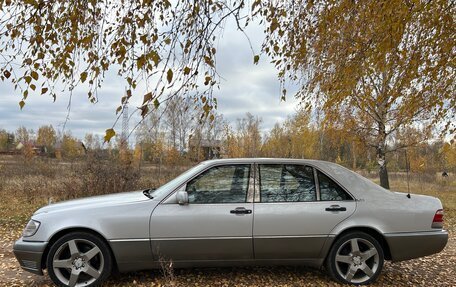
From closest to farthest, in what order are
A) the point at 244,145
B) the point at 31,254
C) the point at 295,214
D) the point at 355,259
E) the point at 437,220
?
the point at 31,254, the point at 295,214, the point at 355,259, the point at 437,220, the point at 244,145

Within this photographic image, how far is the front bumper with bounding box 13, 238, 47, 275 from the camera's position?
4273 mm

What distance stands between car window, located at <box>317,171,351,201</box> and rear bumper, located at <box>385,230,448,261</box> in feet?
2.46

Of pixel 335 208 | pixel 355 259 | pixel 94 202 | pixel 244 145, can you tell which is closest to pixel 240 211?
pixel 335 208

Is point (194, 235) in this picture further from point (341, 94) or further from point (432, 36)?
point (432, 36)

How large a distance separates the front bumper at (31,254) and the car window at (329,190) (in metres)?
3.49

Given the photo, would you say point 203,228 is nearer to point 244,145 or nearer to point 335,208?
point 335,208

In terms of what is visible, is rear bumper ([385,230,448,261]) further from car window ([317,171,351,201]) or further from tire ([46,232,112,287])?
tire ([46,232,112,287])

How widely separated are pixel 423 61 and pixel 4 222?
31.2ft

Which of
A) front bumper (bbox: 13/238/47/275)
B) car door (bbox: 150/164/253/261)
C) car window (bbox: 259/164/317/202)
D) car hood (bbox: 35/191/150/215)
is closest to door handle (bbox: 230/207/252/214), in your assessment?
car door (bbox: 150/164/253/261)

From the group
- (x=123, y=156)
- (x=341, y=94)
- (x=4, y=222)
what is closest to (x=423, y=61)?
(x=341, y=94)

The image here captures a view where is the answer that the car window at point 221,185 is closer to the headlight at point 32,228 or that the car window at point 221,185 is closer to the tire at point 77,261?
the tire at point 77,261

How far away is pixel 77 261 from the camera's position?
4305mm

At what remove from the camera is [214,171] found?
188 inches

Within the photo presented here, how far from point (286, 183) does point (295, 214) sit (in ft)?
1.44
